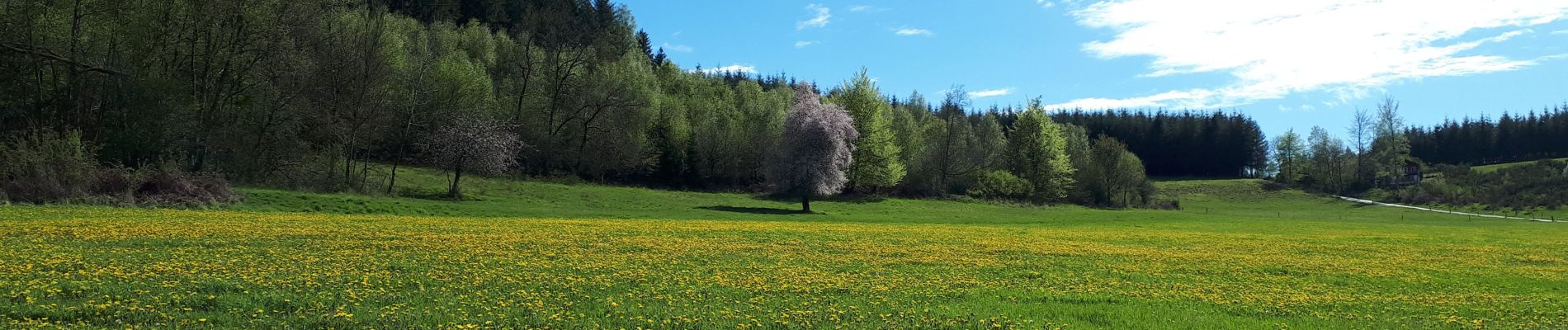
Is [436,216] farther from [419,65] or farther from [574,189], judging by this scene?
[419,65]

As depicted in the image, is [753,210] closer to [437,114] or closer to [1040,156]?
[437,114]

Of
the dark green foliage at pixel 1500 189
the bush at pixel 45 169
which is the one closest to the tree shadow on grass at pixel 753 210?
the bush at pixel 45 169

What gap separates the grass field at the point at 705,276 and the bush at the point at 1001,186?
161 feet

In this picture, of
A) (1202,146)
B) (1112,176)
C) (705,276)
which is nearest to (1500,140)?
(1202,146)

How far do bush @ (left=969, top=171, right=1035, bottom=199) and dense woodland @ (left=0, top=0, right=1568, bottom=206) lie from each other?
0.24 metres


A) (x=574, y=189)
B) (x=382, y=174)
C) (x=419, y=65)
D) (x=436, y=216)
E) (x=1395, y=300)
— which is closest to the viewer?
(x=1395, y=300)

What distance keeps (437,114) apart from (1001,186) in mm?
54352

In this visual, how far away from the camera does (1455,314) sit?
15102mm

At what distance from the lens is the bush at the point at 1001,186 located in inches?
3371

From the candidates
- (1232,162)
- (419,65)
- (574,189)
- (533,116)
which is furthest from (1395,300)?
(1232,162)

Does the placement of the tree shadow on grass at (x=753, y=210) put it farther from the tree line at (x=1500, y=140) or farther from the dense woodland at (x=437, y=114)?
the tree line at (x=1500, y=140)

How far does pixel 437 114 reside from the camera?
6931cm

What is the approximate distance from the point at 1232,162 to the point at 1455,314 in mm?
184107

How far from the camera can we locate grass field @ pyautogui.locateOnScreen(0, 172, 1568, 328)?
11.8m
